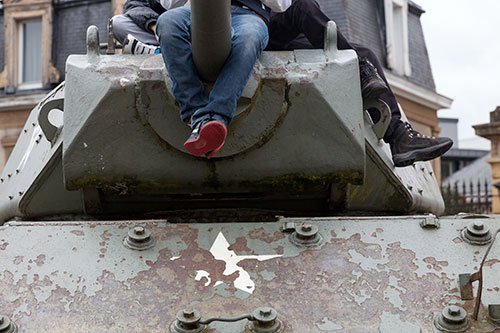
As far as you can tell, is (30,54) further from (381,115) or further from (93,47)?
(381,115)

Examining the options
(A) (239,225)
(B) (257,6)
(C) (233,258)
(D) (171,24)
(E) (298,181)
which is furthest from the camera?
(B) (257,6)

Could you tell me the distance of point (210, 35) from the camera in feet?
12.3

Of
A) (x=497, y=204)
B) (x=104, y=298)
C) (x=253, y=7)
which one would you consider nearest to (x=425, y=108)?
(x=497, y=204)

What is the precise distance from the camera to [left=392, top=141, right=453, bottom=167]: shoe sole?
177 inches

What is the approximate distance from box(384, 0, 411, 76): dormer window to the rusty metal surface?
13.6 m

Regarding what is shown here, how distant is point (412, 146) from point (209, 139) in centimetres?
138

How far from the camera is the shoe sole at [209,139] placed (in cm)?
368

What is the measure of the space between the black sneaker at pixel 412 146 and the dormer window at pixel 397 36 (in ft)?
40.6

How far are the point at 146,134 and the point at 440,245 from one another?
1.37 meters

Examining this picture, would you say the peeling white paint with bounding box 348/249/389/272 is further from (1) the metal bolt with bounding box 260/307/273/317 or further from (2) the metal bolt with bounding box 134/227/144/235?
(2) the metal bolt with bounding box 134/227/144/235

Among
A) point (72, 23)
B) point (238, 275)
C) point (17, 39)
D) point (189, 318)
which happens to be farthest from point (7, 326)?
point (17, 39)

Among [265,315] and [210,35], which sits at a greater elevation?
[210,35]

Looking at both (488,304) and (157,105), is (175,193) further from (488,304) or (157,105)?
(488,304)

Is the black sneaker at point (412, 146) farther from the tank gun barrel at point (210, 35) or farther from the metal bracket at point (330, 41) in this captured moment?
the tank gun barrel at point (210, 35)
